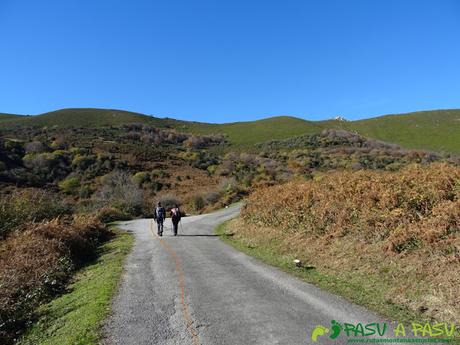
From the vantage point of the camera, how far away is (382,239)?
37.8 ft

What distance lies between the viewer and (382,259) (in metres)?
10.7

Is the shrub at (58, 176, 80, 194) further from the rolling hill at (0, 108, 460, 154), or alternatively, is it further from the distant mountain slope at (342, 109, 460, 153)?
the distant mountain slope at (342, 109, 460, 153)

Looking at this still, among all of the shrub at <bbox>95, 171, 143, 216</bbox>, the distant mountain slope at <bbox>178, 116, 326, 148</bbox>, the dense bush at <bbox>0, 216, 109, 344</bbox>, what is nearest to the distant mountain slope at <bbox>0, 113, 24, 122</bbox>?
the distant mountain slope at <bbox>178, 116, 326, 148</bbox>

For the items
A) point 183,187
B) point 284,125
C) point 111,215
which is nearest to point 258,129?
point 284,125

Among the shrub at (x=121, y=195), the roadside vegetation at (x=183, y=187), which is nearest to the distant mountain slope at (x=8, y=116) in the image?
the roadside vegetation at (x=183, y=187)

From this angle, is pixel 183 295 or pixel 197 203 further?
pixel 197 203

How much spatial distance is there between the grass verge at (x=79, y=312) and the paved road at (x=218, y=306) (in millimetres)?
299

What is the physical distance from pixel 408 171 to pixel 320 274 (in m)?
5.33

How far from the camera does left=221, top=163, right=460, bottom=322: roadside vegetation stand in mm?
8680

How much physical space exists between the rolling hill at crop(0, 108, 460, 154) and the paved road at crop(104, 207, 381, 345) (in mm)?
73350

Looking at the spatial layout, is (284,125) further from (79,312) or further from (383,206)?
(79,312)

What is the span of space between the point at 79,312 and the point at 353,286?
6397 millimetres

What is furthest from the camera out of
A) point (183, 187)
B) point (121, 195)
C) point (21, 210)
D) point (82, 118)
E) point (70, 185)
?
point (82, 118)

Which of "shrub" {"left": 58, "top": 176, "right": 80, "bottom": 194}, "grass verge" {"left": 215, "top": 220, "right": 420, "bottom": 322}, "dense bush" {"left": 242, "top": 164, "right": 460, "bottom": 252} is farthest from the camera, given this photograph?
"shrub" {"left": 58, "top": 176, "right": 80, "bottom": 194}
